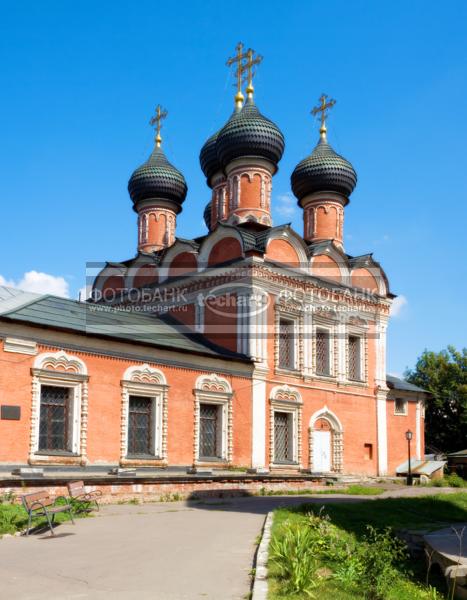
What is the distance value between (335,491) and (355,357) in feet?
17.6

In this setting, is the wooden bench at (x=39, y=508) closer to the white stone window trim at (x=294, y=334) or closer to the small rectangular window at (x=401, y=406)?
the white stone window trim at (x=294, y=334)

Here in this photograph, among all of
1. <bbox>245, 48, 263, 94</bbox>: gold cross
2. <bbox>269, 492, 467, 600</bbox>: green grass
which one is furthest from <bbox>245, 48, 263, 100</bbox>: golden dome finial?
<bbox>269, 492, 467, 600</bbox>: green grass

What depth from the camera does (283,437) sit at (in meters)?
19.0

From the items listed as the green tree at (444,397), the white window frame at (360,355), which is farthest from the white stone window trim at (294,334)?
the green tree at (444,397)

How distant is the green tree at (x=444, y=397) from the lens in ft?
106

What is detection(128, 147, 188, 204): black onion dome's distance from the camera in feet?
76.8

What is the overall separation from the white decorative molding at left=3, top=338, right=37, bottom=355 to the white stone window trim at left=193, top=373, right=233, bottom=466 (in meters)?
4.27

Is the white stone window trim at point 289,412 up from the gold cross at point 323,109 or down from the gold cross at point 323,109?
down

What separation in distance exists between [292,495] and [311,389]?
162 inches

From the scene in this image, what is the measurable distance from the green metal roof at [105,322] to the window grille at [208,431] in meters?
1.32

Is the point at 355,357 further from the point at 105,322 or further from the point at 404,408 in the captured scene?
the point at 105,322

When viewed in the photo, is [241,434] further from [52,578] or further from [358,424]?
[52,578]

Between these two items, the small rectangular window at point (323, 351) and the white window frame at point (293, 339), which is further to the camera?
the small rectangular window at point (323, 351)

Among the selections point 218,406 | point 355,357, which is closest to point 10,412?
point 218,406
